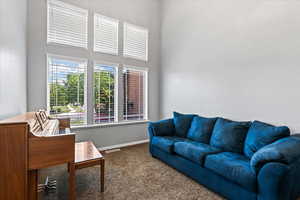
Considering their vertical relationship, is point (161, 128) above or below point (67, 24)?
below

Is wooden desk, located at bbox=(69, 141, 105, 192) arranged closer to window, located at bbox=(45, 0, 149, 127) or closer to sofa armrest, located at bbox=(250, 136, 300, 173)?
window, located at bbox=(45, 0, 149, 127)

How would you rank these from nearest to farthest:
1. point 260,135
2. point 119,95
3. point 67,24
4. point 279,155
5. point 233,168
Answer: point 279,155, point 233,168, point 260,135, point 67,24, point 119,95

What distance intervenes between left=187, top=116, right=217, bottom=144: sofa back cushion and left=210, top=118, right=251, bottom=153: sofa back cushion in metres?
0.17

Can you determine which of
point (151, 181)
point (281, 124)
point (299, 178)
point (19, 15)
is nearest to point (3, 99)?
point (19, 15)

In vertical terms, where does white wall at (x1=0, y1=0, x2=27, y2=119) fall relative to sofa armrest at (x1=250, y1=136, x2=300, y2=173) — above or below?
above

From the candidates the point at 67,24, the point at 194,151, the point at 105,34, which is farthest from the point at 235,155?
the point at 67,24

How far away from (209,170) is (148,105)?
2.58 m

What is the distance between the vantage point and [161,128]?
3178 millimetres

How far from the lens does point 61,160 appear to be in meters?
1.48

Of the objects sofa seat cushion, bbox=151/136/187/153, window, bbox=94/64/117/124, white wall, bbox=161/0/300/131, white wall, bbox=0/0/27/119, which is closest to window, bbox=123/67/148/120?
window, bbox=94/64/117/124

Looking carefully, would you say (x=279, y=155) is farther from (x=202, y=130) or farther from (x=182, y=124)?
(x=182, y=124)

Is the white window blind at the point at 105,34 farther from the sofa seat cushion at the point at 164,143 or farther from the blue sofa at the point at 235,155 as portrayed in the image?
the sofa seat cushion at the point at 164,143

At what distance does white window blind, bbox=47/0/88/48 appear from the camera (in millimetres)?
2959

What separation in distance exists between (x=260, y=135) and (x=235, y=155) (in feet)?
1.43
